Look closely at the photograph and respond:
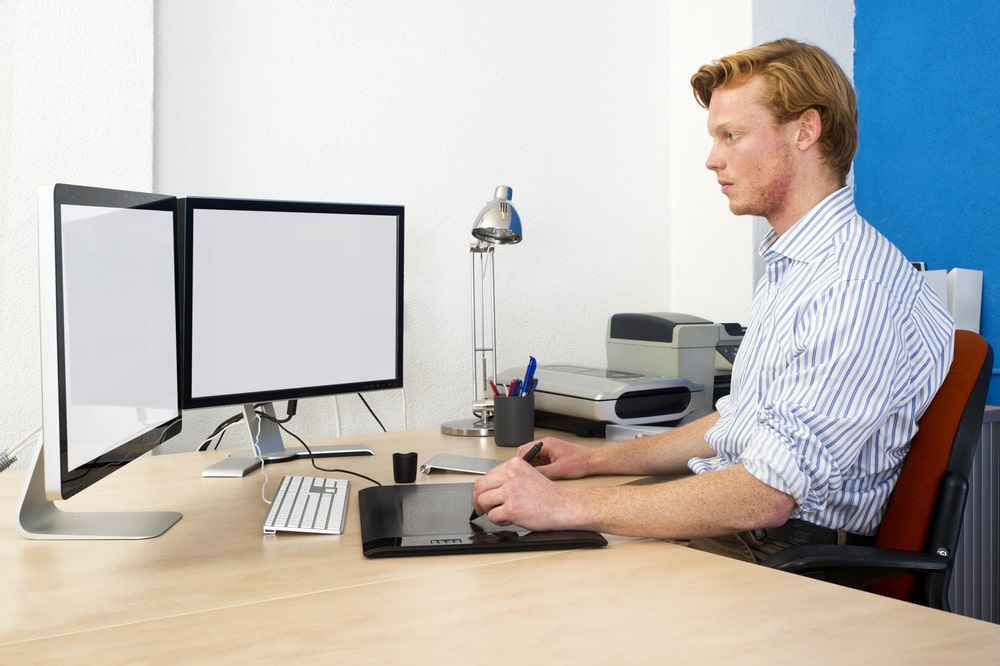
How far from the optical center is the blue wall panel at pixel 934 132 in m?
2.21

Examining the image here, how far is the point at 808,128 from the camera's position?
1.39 m

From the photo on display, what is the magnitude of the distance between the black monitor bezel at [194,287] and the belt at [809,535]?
875 mm

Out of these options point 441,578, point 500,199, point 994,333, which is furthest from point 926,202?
point 441,578

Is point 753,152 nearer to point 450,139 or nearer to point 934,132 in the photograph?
point 450,139

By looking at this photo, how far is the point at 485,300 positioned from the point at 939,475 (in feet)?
4.44

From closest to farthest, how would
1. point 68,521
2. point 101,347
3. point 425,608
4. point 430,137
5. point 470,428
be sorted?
point 425,608 < point 101,347 < point 68,521 < point 470,428 < point 430,137

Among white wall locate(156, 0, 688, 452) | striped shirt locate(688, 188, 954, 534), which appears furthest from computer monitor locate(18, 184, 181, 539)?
striped shirt locate(688, 188, 954, 534)

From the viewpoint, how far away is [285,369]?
1.67 m

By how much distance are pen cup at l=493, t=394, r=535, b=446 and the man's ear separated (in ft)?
2.46

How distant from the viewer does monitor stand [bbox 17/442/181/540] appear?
1.13 m

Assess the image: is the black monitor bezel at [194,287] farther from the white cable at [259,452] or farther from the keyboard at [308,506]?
the keyboard at [308,506]

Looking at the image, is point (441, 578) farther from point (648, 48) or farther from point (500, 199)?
point (648, 48)

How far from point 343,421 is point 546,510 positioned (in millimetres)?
1135

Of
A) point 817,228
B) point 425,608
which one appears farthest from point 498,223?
point 425,608
